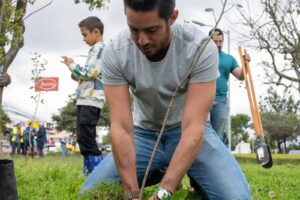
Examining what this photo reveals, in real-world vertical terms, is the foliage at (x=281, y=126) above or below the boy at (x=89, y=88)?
below

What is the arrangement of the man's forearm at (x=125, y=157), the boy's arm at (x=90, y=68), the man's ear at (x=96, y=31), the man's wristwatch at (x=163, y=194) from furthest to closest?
the man's ear at (x=96, y=31) → the boy's arm at (x=90, y=68) → the man's forearm at (x=125, y=157) → the man's wristwatch at (x=163, y=194)

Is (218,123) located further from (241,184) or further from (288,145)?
(288,145)

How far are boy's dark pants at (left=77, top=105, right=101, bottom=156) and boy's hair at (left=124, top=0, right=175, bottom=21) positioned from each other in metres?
3.06

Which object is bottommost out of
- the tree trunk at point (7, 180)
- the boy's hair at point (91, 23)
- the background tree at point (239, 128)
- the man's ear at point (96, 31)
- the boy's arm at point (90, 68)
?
the background tree at point (239, 128)

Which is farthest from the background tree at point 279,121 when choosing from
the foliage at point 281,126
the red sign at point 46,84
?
the red sign at point 46,84

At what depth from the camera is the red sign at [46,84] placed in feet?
22.0

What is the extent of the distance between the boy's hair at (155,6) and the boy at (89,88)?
296cm

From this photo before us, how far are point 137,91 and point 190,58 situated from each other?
35 cm

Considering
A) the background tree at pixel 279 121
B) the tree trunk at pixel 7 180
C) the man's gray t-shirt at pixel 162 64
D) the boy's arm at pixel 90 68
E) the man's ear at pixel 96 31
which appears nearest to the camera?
the tree trunk at pixel 7 180

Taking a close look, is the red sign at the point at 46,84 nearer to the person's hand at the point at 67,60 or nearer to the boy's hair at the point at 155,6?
the person's hand at the point at 67,60

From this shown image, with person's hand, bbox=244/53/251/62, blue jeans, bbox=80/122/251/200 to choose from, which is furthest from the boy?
blue jeans, bbox=80/122/251/200

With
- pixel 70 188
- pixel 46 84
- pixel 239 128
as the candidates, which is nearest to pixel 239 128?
pixel 239 128

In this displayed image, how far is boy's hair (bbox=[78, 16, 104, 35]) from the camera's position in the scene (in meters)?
5.49

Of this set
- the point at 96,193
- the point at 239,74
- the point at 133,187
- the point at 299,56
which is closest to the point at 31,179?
the point at 96,193
